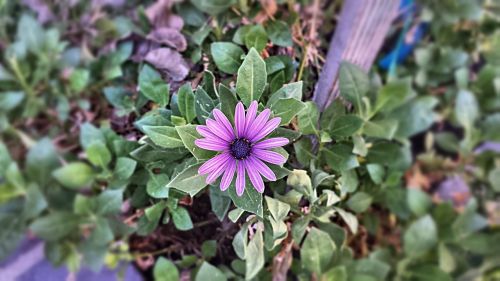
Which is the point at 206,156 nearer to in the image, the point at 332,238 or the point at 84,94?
the point at 332,238

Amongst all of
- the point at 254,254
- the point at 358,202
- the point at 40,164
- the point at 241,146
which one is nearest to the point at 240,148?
the point at 241,146

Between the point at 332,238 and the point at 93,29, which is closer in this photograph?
the point at 332,238

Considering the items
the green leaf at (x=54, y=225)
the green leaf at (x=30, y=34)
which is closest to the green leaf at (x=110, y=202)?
the green leaf at (x=54, y=225)

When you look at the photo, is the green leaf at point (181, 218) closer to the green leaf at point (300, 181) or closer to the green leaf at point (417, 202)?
the green leaf at point (300, 181)

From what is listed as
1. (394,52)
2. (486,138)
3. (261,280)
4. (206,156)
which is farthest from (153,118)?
(486,138)

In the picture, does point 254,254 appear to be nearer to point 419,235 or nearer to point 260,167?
point 260,167

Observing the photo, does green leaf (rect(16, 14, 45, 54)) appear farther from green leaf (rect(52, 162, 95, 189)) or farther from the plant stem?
green leaf (rect(52, 162, 95, 189))
